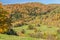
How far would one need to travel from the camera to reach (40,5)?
6649 inches

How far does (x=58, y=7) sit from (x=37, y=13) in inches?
636

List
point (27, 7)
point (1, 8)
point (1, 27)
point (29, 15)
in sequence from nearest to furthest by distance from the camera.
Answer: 1. point (1, 27)
2. point (1, 8)
3. point (29, 15)
4. point (27, 7)

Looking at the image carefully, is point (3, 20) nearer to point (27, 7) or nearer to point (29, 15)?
point (29, 15)

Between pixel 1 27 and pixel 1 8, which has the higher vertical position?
pixel 1 8

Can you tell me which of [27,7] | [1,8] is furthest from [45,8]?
[1,8]

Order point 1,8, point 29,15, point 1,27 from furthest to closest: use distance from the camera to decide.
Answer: point 29,15
point 1,8
point 1,27

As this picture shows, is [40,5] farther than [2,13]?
Yes

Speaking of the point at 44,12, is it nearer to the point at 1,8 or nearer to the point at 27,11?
the point at 27,11

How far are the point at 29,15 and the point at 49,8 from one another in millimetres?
19516

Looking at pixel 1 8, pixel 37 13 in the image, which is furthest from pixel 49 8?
pixel 1 8

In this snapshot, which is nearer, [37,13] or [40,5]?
[37,13]

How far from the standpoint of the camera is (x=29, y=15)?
151250mm

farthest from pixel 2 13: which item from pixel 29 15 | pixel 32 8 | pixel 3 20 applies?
pixel 32 8

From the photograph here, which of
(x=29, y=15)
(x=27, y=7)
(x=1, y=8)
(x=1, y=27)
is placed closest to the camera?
(x=1, y=27)
